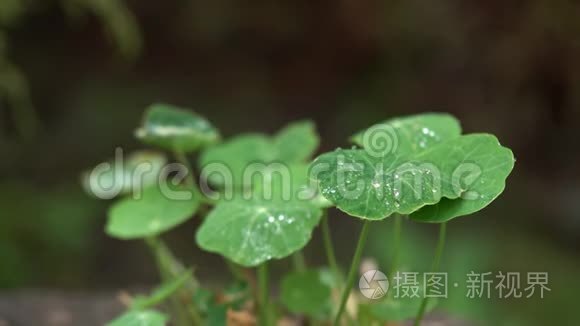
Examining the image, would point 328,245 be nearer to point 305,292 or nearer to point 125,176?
point 305,292

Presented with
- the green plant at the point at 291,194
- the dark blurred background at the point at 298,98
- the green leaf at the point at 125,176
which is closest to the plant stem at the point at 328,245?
the green plant at the point at 291,194

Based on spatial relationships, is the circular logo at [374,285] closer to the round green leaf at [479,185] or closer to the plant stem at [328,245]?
the plant stem at [328,245]

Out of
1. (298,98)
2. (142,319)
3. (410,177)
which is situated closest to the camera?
(410,177)

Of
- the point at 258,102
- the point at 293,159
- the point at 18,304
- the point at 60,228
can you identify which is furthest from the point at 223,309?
the point at 258,102

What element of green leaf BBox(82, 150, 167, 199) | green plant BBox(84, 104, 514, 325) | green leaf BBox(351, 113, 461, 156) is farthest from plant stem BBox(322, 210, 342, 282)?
green leaf BBox(82, 150, 167, 199)

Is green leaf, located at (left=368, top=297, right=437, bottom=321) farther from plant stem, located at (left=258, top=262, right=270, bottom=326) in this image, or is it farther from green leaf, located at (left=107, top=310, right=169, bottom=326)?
green leaf, located at (left=107, top=310, right=169, bottom=326)

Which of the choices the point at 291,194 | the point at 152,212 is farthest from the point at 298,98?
the point at 291,194

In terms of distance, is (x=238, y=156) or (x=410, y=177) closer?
(x=410, y=177)

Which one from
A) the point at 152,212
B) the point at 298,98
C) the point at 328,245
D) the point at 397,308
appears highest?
the point at 298,98
